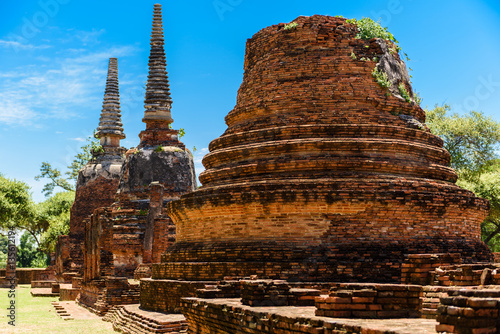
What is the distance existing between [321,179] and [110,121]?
24065 mm

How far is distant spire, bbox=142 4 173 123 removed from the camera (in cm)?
2542

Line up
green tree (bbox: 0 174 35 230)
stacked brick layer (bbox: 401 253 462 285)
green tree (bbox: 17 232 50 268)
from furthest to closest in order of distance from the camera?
green tree (bbox: 17 232 50 268) < green tree (bbox: 0 174 35 230) < stacked brick layer (bbox: 401 253 462 285)

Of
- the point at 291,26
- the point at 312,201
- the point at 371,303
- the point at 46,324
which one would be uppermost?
the point at 291,26

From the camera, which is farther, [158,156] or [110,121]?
[110,121]

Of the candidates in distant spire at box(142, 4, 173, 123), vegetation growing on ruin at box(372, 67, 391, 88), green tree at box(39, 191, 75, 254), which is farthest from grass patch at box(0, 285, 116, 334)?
green tree at box(39, 191, 75, 254)

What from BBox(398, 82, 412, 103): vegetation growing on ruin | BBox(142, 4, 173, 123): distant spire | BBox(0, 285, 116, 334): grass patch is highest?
BBox(142, 4, 173, 123): distant spire

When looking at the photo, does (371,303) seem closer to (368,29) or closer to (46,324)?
(368,29)

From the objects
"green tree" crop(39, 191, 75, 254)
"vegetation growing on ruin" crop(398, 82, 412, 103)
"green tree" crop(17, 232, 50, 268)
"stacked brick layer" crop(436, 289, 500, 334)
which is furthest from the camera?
"green tree" crop(17, 232, 50, 268)

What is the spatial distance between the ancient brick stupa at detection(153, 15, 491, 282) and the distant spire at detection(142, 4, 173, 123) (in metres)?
11.8

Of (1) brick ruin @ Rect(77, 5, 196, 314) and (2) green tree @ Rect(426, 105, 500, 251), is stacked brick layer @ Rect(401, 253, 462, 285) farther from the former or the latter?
(2) green tree @ Rect(426, 105, 500, 251)

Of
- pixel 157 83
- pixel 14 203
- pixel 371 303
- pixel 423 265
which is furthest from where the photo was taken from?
pixel 14 203

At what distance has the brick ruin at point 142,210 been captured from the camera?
64.0 feet

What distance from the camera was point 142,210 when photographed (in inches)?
866

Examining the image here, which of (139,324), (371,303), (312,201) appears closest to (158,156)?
(139,324)
